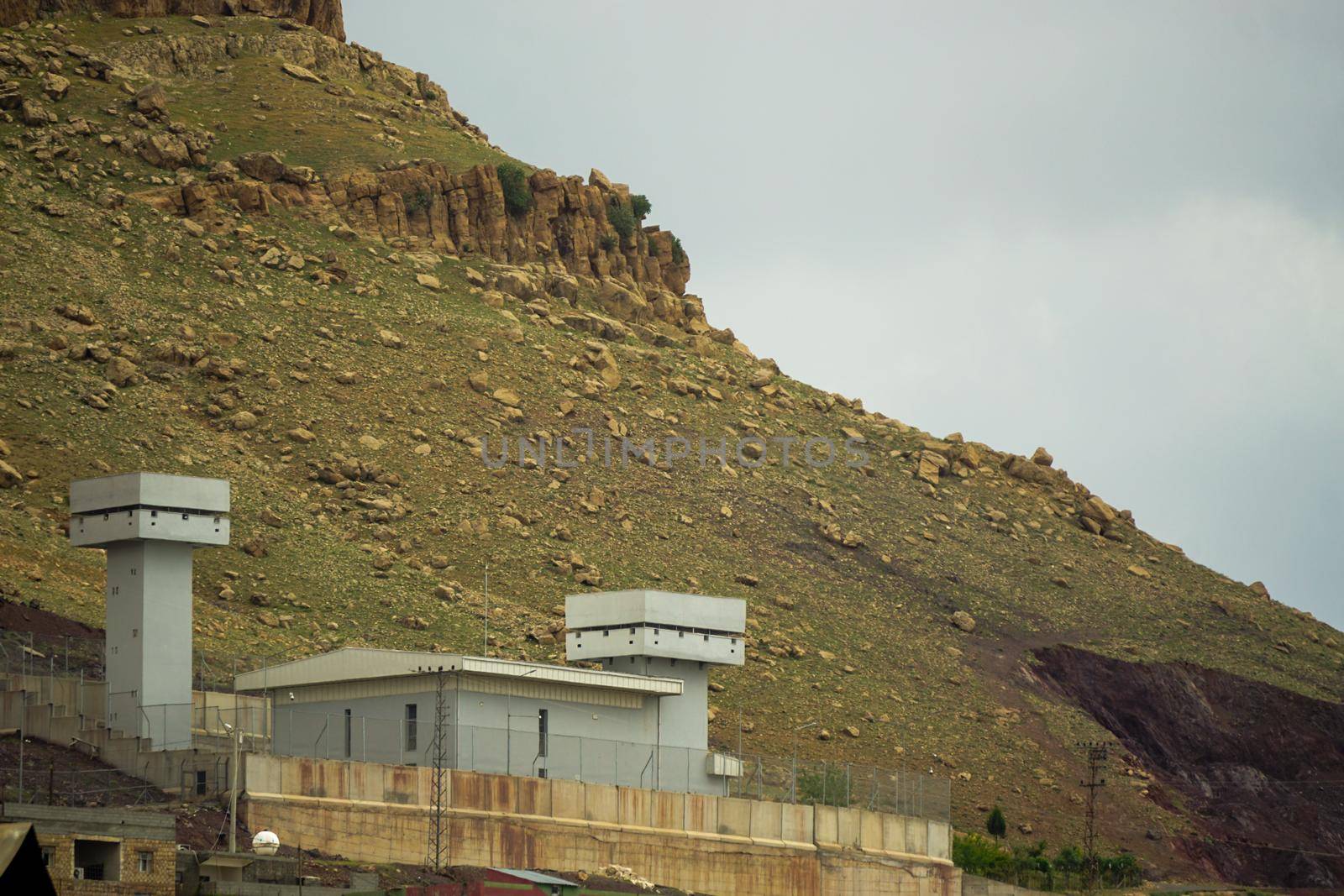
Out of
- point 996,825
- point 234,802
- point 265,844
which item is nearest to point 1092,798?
point 996,825

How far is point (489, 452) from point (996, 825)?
32.3 m

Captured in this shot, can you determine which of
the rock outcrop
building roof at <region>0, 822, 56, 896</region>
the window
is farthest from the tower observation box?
the rock outcrop

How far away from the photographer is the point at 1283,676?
130 m

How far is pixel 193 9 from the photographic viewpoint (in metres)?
157

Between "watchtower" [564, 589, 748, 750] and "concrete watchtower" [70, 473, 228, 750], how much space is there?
13.1 m

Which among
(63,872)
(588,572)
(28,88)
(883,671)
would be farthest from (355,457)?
(63,872)

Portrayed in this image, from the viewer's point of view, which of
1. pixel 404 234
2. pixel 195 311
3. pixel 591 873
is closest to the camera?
pixel 591 873

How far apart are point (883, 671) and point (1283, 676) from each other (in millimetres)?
30131

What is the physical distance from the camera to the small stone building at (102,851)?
173 ft

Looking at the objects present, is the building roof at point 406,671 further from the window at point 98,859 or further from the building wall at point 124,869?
the window at point 98,859

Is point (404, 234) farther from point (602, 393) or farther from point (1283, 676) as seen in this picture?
point (1283, 676)

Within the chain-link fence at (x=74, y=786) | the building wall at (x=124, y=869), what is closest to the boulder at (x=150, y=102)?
the chain-link fence at (x=74, y=786)

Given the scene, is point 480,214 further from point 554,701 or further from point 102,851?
point 102,851

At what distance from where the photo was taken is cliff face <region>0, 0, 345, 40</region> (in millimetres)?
146500
